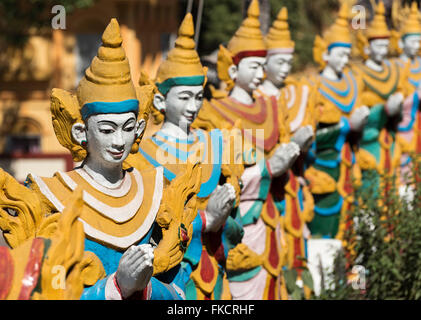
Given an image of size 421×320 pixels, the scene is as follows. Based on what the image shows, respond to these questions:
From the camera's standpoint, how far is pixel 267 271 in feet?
21.3

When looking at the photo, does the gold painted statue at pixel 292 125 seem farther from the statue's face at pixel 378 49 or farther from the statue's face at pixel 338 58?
the statue's face at pixel 378 49

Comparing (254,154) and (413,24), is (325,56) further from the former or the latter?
(254,154)

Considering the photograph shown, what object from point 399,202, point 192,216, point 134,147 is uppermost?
point 134,147

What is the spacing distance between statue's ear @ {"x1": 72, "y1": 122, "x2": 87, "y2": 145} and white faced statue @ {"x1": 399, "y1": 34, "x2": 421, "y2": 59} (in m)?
6.74

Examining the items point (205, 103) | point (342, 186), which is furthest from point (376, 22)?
point (205, 103)

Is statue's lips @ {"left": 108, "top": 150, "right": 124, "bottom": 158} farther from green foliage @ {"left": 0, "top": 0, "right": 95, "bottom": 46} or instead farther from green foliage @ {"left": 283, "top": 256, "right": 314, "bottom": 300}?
green foliage @ {"left": 0, "top": 0, "right": 95, "bottom": 46}

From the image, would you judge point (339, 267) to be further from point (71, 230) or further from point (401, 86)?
point (71, 230)

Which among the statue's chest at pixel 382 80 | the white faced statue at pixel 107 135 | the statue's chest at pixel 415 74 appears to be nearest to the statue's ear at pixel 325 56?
the statue's chest at pixel 382 80

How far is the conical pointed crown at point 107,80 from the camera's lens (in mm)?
4227

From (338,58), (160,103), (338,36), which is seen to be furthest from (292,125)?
(160,103)

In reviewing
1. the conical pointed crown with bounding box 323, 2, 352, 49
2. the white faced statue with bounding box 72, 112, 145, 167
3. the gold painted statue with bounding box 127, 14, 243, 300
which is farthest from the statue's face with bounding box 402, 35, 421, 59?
the white faced statue with bounding box 72, 112, 145, 167

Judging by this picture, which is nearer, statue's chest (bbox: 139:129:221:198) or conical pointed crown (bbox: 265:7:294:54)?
statue's chest (bbox: 139:129:221:198)

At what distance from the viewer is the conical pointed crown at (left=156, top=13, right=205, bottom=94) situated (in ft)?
17.8
